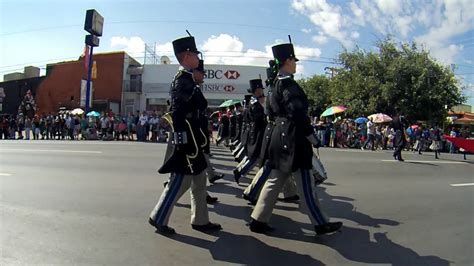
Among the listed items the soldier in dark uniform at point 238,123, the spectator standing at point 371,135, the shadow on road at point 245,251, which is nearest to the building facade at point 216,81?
the spectator standing at point 371,135

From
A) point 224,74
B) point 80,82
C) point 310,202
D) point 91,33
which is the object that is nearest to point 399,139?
point 310,202

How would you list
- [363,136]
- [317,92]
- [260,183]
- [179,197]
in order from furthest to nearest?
[317,92] → [363,136] → [260,183] → [179,197]

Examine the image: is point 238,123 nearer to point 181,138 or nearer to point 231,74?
point 181,138

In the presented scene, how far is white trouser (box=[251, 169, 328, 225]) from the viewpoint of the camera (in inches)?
182

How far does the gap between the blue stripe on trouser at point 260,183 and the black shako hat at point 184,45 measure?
5.91 ft

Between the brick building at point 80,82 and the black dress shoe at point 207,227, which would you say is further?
the brick building at point 80,82

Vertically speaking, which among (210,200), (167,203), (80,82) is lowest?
(210,200)

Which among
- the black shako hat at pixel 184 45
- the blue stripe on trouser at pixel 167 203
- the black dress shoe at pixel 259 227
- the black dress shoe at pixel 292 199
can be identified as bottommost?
the black dress shoe at pixel 259 227

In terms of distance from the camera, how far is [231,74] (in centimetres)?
4197

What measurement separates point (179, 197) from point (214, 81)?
3800 centimetres

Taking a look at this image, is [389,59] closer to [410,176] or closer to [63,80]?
[410,176]

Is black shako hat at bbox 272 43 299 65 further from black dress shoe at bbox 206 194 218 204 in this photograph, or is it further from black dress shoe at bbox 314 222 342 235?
black dress shoe at bbox 206 194 218 204

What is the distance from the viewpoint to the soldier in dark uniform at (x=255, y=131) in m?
6.59

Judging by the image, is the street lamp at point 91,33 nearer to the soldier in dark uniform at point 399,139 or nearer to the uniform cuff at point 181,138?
the soldier in dark uniform at point 399,139
